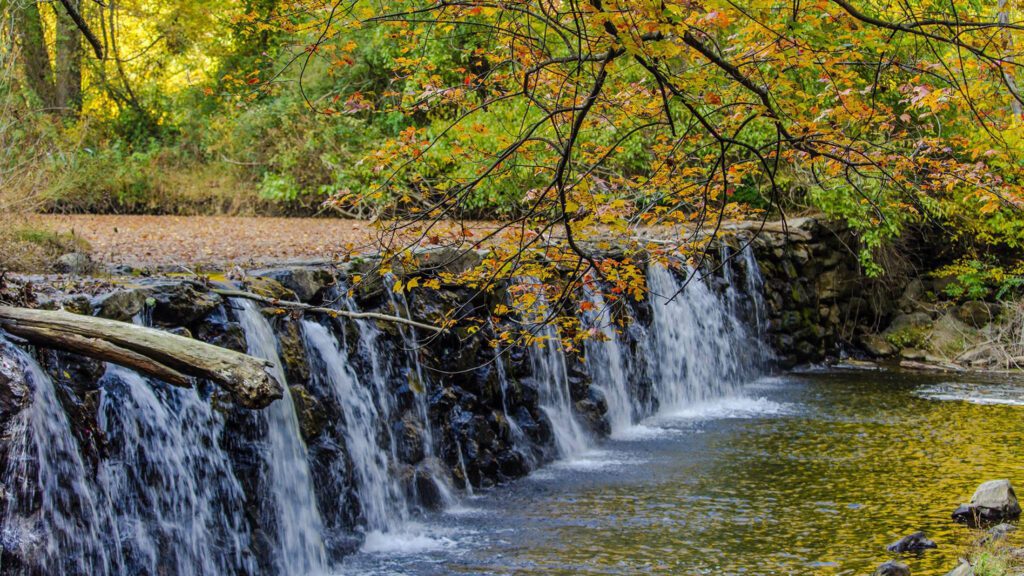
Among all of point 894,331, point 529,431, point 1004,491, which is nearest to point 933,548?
point 1004,491

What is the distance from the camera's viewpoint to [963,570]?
6.05m

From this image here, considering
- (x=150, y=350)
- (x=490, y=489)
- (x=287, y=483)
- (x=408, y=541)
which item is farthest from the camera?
(x=490, y=489)

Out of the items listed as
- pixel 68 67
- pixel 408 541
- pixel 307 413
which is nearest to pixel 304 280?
pixel 307 413

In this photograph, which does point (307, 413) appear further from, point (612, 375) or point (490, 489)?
point (612, 375)

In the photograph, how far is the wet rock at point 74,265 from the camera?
25.5 ft

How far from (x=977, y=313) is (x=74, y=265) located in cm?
1379

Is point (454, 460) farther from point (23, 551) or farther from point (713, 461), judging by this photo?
point (23, 551)

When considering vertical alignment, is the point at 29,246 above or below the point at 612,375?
above

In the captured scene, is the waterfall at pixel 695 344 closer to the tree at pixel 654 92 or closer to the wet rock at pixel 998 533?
the tree at pixel 654 92

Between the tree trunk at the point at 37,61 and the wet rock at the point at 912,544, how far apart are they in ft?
54.1

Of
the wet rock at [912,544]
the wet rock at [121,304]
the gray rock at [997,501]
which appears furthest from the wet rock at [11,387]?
the gray rock at [997,501]

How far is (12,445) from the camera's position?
199 inches

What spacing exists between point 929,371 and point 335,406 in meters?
10.5

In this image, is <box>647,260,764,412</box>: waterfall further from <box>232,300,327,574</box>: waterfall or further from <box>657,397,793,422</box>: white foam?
<box>232,300,327,574</box>: waterfall
